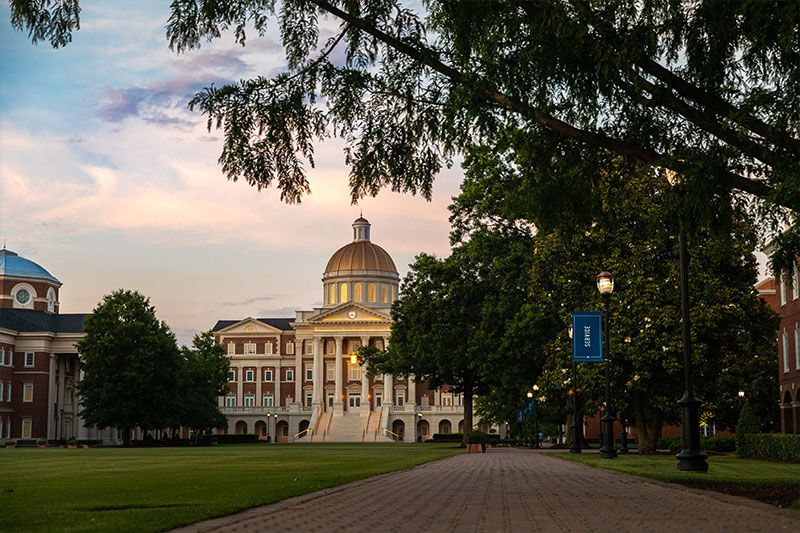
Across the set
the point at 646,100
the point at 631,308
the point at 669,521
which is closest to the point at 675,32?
the point at 646,100

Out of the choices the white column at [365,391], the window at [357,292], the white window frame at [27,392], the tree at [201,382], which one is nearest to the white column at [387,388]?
the white column at [365,391]

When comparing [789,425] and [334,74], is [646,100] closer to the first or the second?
[334,74]

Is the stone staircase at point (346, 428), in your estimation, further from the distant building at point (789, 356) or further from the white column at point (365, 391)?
the distant building at point (789, 356)

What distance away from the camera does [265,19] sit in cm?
1541

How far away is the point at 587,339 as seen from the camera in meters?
30.6

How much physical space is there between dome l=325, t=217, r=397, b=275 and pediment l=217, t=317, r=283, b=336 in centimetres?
1178

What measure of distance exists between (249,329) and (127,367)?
6776 centimetres

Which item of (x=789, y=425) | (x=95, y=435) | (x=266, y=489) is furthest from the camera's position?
(x=95, y=435)

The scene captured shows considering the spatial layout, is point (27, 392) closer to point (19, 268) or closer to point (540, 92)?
point (19, 268)

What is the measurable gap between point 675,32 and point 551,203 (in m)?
3.16

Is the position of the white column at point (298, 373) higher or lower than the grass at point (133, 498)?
higher

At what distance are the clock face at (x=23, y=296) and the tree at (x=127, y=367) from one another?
47.1m

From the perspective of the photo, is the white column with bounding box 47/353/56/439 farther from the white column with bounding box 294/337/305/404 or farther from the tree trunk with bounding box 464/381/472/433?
the tree trunk with bounding box 464/381/472/433

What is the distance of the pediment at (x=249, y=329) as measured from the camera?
155750 millimetres
